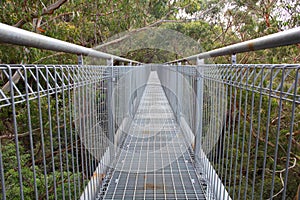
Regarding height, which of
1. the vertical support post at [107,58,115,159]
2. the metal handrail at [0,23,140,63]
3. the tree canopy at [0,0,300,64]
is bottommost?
the vertical support post at [107,58,115,159]

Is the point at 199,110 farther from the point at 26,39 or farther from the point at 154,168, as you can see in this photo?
the point at 26,39

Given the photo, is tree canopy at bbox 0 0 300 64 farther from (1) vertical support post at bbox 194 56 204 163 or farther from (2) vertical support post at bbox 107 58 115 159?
(1) vertical support post at bbox 194 56 204 163

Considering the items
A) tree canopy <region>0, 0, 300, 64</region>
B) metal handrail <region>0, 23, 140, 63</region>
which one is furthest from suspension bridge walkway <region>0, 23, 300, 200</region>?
tree canopy <region>0, 0, 300, 64</region>

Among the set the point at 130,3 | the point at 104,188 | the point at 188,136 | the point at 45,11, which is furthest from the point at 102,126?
the point at 130,3

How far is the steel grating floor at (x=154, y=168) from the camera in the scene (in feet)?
6.91

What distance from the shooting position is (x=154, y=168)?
254cm

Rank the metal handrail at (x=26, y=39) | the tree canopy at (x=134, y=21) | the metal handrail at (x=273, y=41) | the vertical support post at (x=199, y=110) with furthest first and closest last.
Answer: the tree canopy at (x=134, y=21) < the vertical support post at (x=199, y=110) < the metal handrail at (x=273, y=41) < the metal handrail at (x=26, y=39)

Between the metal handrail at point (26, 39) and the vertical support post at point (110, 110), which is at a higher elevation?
the metal handrail at point (26, 39)

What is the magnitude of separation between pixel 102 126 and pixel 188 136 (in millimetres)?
1156

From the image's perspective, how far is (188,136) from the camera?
10.1 ft

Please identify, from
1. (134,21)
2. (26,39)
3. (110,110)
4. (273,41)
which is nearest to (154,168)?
(110,110)

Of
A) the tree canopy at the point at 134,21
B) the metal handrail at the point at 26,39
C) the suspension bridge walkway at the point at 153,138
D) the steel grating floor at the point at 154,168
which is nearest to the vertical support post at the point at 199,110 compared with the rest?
the suspension bridge walkway at the point at 153,138

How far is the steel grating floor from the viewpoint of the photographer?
6.91 feet

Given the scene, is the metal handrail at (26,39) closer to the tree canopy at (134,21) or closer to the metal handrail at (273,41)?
the metal handrail at (273,41)
